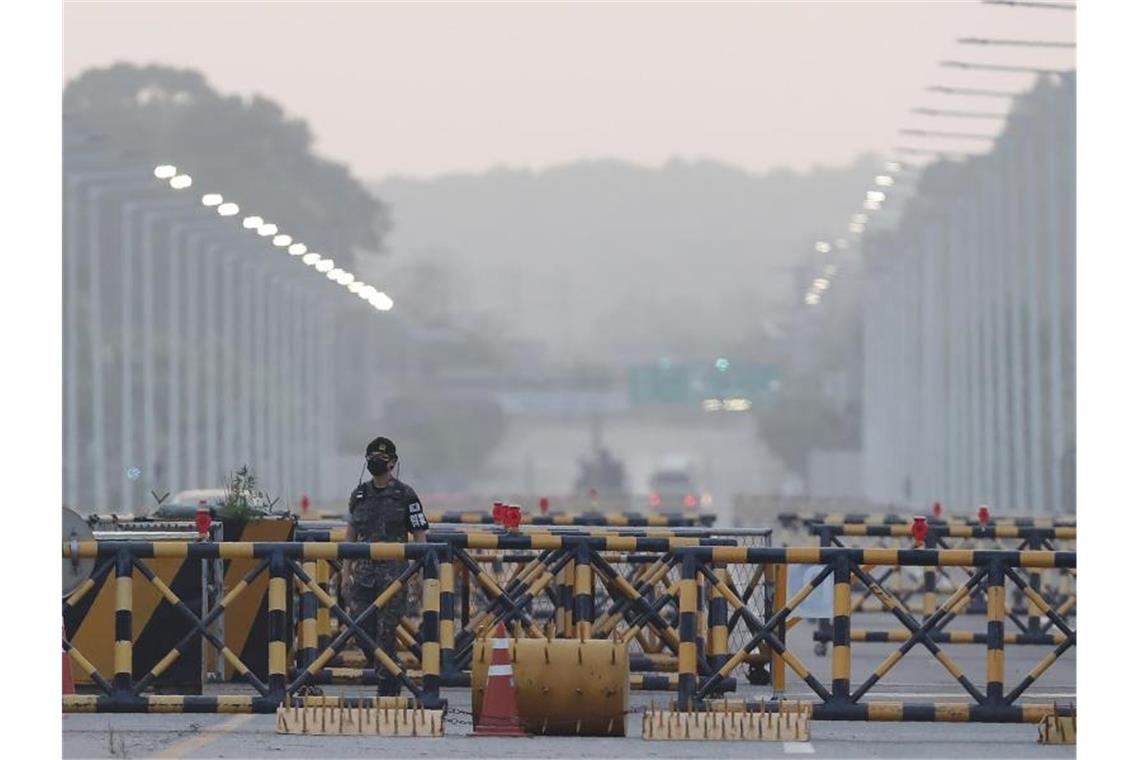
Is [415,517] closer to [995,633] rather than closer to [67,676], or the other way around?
[67,676]

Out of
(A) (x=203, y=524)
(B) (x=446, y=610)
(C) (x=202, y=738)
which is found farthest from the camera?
(A) (x=203, y=524)

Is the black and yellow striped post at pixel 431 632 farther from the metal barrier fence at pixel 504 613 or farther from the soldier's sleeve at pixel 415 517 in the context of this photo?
the soldier's sleeve at pixel 415 517

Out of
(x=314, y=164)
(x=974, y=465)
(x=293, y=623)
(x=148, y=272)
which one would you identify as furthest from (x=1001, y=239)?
(x=293, y=623)

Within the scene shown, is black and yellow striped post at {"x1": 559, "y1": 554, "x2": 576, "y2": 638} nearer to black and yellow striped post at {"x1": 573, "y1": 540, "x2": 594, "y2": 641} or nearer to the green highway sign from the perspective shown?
black and yellow striped post at {"x1": 573, "y1": 540, "x2": 594, "y2": 641}

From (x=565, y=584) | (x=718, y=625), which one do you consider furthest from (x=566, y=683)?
(x=565, y=584)

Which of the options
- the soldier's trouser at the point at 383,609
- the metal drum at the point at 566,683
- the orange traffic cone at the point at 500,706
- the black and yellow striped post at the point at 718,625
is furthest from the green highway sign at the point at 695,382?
the orange traffic cone at the point at 500,706

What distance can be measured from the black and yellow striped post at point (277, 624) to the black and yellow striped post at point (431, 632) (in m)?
0.85

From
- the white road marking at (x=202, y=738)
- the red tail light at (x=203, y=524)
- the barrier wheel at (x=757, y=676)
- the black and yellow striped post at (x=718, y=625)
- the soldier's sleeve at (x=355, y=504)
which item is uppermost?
the soldier's sleeve at (x=355, y=504)

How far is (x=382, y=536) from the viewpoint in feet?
63.1

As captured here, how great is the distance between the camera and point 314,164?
567 ft

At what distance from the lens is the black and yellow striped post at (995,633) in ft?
60.3

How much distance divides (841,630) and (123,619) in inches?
170
